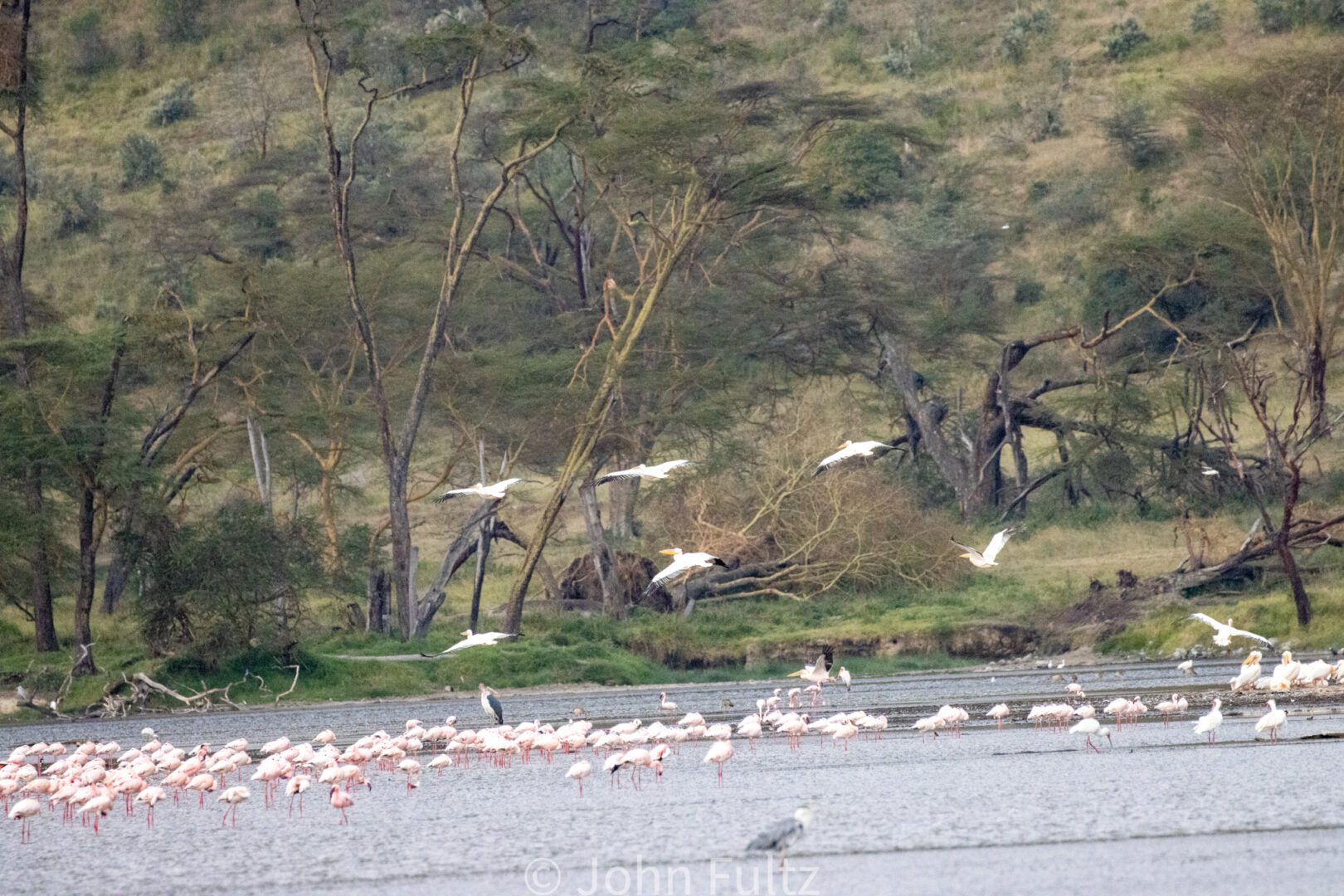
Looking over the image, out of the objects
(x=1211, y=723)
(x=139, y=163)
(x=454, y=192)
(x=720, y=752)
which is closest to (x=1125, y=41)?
(x=139, y=163)

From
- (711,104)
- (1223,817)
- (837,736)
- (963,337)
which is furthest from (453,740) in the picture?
(963,337)

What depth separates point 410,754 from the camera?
18781 mm

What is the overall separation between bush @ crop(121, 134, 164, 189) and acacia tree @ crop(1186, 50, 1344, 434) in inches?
1736

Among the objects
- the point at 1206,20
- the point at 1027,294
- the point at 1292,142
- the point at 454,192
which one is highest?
the point at 1206,20

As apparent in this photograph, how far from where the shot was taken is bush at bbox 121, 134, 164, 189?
72250 mm

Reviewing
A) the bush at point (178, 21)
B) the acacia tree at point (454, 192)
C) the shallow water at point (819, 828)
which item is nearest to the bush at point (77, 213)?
the bush at point (178, 21)

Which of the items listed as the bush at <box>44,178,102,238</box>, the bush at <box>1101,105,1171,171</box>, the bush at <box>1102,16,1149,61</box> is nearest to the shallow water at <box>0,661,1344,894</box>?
the bush at <box>1101,105,1171,171</box>

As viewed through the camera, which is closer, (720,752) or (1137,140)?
(720,752)

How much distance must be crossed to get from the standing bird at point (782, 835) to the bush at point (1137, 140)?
51489 millimetres

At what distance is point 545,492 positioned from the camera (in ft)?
149

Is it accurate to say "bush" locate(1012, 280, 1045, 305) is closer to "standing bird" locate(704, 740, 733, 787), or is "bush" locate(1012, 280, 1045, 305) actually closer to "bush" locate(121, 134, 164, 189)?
"bush" locate(121, 134, 164, 189)

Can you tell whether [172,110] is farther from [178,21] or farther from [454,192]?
[454,192]

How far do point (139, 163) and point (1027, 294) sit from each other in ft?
110

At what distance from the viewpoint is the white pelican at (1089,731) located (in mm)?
16797
